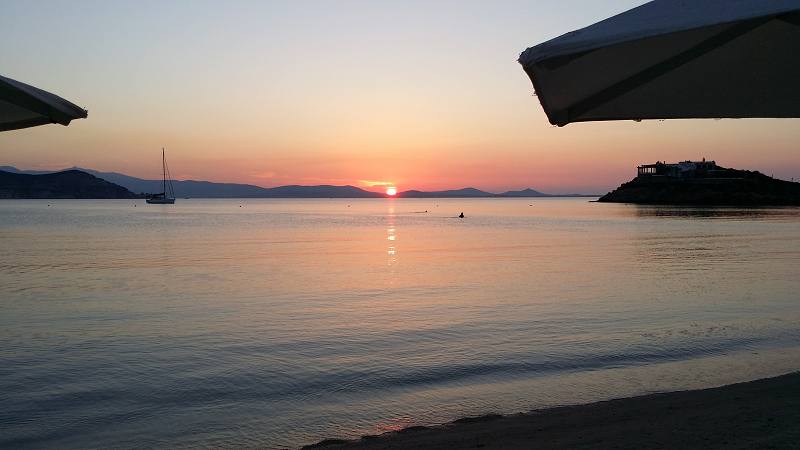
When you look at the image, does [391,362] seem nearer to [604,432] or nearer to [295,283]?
[604,432]

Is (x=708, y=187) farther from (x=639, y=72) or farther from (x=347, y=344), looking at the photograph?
(x=639, y=72)

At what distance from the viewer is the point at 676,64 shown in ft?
12.7

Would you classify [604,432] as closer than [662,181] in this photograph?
Yes

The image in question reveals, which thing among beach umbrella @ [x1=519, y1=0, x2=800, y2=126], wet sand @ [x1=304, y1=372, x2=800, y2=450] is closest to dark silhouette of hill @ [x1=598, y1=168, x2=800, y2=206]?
wet sand @ [x1=304, y1=372, x2=800, y2=450]

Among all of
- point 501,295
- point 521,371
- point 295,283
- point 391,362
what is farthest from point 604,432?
point 295,283

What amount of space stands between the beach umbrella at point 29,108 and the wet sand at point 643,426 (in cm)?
424

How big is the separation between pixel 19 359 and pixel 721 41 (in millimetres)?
11352

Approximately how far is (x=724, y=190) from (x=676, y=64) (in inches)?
6167

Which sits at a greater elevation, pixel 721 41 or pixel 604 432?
pixel 721 41

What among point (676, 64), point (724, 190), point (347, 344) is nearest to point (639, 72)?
point (676, 64)

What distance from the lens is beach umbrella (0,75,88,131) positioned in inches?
234

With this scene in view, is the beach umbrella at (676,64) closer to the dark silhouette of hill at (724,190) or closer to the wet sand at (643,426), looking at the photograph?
the wet sand at (643,426)

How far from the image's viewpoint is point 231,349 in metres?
11.6

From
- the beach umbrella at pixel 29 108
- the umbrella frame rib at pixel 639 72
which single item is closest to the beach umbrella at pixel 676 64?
the umbrella frame rib at pixel 639 72
